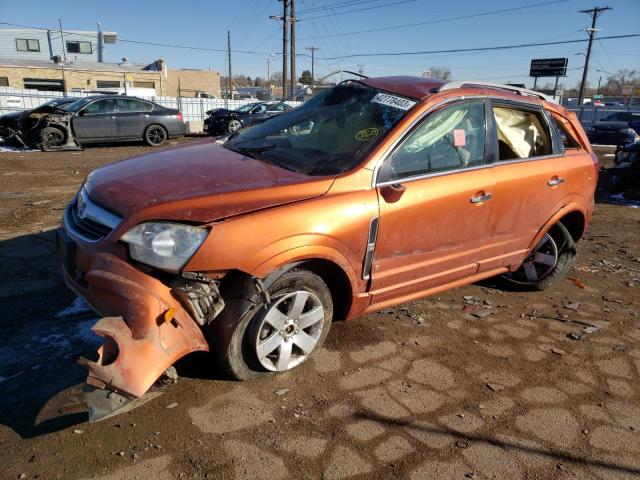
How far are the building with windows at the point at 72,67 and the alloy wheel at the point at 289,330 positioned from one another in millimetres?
35806

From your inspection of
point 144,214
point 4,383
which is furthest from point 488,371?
point 4,383

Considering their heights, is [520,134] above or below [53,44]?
below

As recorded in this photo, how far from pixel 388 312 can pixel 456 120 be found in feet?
5.26

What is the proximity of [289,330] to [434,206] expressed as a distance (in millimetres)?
1283

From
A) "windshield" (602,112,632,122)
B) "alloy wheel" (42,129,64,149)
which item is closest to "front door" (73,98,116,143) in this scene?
"alloy wheel" (42,129,64,149)

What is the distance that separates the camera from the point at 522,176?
12.4 ft

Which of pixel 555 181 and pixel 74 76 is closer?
pixel 555 181

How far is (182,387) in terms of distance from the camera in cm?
283

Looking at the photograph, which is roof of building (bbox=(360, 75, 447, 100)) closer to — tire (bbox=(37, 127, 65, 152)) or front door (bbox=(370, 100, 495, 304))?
front door (bbox=(370, 100, 495, 304))

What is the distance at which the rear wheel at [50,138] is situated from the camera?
12508 mm

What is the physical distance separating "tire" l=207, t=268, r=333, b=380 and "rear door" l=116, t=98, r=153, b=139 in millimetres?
12967

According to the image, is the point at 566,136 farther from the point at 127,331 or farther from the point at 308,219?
the point at 127,331

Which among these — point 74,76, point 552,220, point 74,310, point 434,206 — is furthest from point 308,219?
point 74,76

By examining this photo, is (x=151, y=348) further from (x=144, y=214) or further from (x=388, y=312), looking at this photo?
(x=388, y=312)
